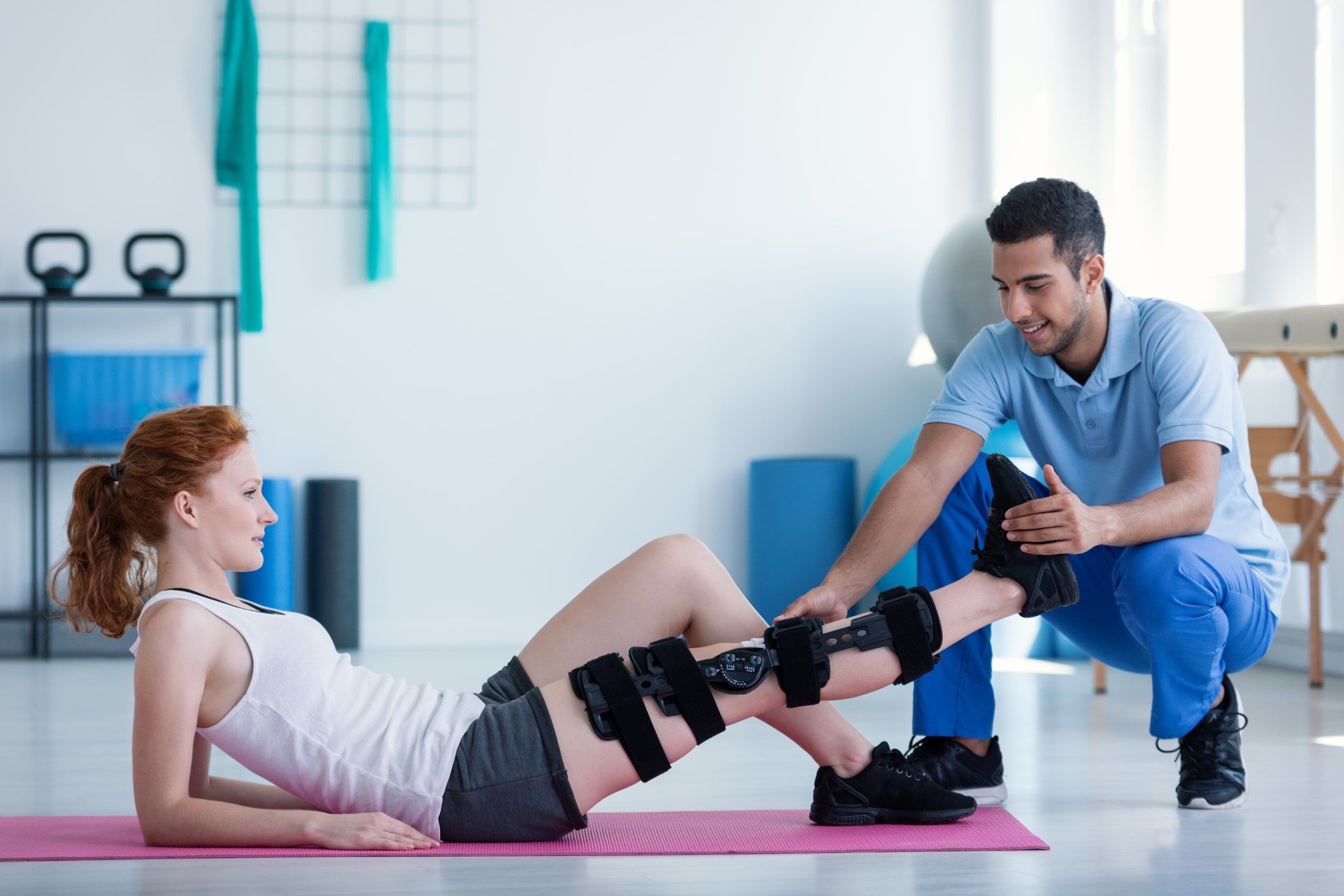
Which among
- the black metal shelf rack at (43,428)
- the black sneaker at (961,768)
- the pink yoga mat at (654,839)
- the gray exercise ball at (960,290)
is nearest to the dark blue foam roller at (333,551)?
the black metal shelf rack at (43,428)

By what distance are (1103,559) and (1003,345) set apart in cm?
35

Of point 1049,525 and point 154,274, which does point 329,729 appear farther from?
point 154,274

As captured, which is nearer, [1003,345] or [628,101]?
[1003,345]

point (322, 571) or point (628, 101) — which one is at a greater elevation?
point (628, 101)

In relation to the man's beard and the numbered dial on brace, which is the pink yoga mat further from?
the man's beard

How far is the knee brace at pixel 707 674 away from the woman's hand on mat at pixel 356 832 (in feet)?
0.84

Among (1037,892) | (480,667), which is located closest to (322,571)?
(480,667)

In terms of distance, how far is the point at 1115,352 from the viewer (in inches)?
71.7

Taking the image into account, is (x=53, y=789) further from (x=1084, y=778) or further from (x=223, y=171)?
(x=223, y=171)

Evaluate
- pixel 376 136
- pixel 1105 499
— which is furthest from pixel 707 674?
pixel 376 136

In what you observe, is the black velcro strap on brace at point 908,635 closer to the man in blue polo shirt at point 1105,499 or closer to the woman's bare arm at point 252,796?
the man in blue polo shirt at point 1105,499

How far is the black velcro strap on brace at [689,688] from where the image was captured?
1397 millimetres

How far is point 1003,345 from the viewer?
1.92m

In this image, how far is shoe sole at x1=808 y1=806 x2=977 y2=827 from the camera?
1.60 meters
